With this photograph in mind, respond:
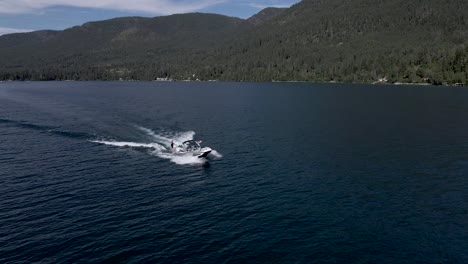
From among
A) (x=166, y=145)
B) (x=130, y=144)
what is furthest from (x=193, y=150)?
(x=130, y=144)

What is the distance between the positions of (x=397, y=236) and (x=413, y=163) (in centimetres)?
3662

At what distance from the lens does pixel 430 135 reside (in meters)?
108

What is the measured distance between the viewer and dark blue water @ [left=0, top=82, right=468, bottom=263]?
148 ft

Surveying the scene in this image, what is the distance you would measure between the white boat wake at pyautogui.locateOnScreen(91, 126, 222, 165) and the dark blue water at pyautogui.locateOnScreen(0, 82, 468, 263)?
549 mm

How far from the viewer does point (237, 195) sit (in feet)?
202

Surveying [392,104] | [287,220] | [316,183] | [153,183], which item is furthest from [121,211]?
[392,104]

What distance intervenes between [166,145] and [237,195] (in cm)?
3914

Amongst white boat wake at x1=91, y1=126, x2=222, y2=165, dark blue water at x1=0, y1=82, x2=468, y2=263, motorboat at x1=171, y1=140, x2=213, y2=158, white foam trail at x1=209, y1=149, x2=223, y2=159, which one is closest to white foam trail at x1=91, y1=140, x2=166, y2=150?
white boat wake at x1=91, y1=126, x2=222, y2=165

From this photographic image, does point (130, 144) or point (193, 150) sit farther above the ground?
point (193, 150)

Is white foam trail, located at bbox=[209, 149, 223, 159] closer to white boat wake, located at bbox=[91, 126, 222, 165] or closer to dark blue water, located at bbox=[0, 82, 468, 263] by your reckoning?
white boat wake, located at bbox=[91, 126, 222, 165]

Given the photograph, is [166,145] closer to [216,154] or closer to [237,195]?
[216,154]

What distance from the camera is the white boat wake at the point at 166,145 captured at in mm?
82056

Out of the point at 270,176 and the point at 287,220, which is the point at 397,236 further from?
the point at 270,176

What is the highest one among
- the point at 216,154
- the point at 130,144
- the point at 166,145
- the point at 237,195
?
the point at 130,144
